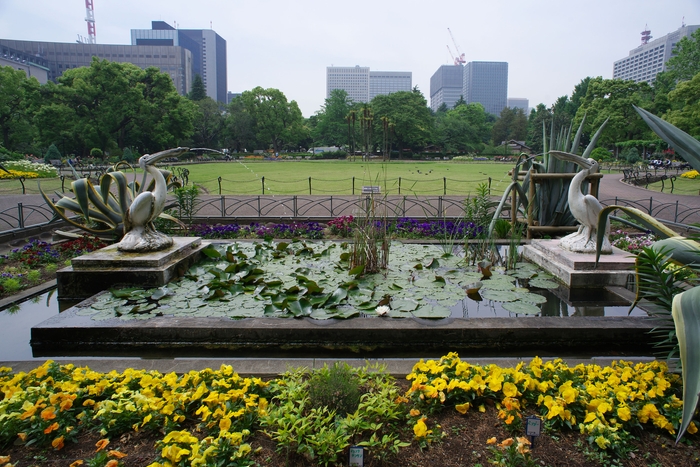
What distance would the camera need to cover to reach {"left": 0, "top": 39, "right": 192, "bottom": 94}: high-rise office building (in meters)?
94.2

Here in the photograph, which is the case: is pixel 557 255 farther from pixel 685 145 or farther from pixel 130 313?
pixel 130 313

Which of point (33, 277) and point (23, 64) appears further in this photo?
point (23, 64)

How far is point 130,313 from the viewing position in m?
4.13

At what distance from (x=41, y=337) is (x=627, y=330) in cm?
482

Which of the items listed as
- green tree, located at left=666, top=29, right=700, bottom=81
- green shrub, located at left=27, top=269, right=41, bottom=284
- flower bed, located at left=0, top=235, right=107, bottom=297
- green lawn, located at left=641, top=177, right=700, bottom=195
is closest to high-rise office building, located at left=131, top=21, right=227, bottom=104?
green tree, located at left=666, top=29, right=700, bottom=81

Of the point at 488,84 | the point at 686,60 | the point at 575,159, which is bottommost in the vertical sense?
the point at 575,159

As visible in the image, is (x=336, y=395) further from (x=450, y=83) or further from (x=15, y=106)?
(x=450, y=83)

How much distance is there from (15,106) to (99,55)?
7273cm

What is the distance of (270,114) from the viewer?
196 feet

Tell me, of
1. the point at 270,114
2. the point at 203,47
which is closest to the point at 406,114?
the point at 270,114

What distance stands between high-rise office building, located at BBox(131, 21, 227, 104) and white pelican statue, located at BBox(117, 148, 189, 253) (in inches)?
6759

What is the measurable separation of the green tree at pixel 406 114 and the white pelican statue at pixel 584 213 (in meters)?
49.3

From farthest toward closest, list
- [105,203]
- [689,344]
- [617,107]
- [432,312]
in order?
[617,107] → [105,203] → [432,312] → [689,344]

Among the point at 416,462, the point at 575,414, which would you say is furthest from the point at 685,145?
the point at 416,462
